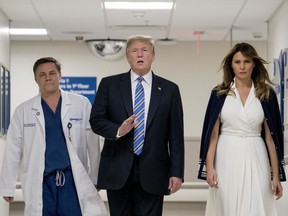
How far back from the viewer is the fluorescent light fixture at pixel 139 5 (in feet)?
30.0

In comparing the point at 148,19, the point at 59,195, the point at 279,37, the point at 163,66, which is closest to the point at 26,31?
the point at 148,19

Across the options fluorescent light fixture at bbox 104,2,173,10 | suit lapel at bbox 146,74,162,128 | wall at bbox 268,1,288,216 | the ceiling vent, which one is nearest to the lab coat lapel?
suit lapel at bbox 146,74,162,128

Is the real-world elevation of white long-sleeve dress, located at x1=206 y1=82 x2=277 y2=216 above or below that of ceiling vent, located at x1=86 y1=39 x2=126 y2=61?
below

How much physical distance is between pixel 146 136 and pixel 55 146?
2.18 ft

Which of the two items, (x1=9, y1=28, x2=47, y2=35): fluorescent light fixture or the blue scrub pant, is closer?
the blue scrub pant

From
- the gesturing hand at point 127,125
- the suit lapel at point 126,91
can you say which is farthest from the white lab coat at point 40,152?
the gesturing hand at point 127,125

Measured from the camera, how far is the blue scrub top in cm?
478

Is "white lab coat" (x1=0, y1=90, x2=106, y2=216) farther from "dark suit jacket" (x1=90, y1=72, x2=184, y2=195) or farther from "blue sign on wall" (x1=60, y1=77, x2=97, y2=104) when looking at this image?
"blue sign on wall" (x1=60, y1=77, x2=97, y2=104)

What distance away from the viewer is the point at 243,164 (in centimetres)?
465

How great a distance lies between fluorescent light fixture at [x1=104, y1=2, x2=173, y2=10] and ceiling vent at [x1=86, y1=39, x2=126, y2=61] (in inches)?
109

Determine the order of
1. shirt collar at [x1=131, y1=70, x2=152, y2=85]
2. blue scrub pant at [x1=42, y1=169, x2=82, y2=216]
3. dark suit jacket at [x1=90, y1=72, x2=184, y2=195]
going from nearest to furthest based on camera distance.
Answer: dark suit jacket at [x1=90, y1=72, x2=184, y2=195], shirt collar at [x1=131, y1=70, x2=152, y2=85], blue scrub pant at [x1=42, y1=169, x2=82, y2=216]

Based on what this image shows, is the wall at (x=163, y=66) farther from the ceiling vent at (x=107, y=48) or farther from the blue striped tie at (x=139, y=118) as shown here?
the blue striped tie at (x=139, y=118)

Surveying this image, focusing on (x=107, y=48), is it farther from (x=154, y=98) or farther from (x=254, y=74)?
(x=154, y=98)

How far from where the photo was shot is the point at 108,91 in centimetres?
462
